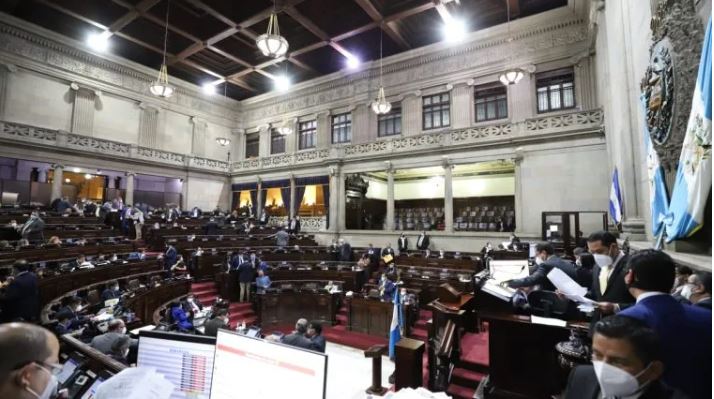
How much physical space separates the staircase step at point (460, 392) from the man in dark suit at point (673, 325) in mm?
3082

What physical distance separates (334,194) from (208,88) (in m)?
10.9

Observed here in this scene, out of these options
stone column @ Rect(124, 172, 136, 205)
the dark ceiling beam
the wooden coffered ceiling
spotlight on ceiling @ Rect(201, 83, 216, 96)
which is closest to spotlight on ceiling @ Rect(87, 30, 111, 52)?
the wooden coffered ceiling

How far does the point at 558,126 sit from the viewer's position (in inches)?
501

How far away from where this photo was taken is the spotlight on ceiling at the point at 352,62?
56.8ft

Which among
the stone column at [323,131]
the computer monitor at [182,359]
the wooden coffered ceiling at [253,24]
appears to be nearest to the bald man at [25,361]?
the computer monitor at [182,359]

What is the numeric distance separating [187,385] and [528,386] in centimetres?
327

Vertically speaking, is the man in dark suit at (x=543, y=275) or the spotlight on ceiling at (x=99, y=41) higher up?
the spotlight on ceiling at (x=99, y=41)

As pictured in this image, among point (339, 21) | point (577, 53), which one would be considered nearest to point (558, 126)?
point (577, 53)

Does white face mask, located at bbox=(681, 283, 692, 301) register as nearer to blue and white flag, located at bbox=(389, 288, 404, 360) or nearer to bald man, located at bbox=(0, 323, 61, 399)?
bald man, located at bbox=(0, 323, 61, 399)

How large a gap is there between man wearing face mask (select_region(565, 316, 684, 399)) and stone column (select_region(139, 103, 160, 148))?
22.0m

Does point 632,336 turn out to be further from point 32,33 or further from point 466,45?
point 32,33

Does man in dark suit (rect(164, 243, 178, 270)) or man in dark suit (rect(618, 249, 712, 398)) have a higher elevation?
man in dark suit (rect(618, 249, 712, 398))

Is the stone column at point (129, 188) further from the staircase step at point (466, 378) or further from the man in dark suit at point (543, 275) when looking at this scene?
the man in dark suit at point (543, 275)

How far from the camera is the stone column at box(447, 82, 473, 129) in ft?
50.0
